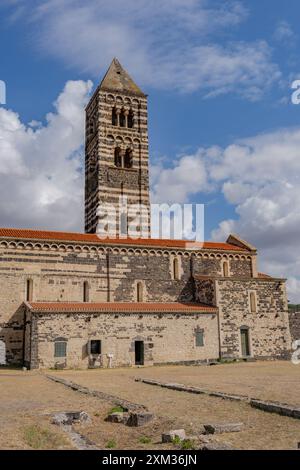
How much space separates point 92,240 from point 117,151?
1573 cm

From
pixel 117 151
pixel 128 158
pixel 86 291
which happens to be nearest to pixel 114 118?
pixel 117 151

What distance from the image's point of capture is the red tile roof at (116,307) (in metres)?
28.9

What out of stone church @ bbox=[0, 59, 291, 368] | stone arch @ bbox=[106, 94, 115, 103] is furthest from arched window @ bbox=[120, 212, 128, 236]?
stone arch @ bbox=[106, 94, 115, 103]

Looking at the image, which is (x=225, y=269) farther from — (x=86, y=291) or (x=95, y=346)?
(x=95, y=346)

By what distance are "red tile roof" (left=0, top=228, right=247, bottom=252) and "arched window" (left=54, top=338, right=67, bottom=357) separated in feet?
26.3

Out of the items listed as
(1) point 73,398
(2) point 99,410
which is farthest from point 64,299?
(2) point 99,410

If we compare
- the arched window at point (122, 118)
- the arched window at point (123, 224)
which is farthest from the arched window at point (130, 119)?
the arched window at point (123, 224)

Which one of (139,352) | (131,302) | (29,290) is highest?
(29,290)

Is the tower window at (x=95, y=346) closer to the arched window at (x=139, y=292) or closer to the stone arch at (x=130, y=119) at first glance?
the arched window at (x=139, y=292)

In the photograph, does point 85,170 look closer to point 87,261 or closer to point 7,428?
point 87,261

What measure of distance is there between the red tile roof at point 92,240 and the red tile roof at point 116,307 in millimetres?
4826

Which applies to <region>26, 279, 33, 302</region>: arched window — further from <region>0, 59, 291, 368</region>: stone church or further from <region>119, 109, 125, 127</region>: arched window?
A: <region>119, 109, 125, 127</region>: arched window

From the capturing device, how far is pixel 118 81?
163ft

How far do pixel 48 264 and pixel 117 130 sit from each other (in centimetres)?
2011
